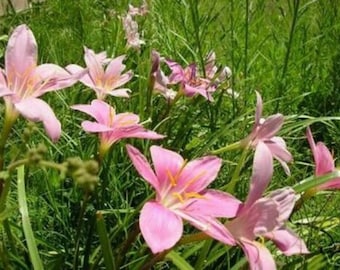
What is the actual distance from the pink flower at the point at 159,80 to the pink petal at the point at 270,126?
0.35 metres

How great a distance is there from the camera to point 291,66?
106 inches

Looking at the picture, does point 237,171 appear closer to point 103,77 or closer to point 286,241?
point 286,241

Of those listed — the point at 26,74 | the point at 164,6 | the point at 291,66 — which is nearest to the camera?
the point at 26,74

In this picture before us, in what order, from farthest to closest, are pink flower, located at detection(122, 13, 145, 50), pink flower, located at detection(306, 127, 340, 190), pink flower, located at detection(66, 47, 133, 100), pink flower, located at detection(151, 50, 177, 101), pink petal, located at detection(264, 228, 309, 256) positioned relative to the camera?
pink flower, located at detection(122, 13, 145, 50) → pink flower, located at detection(151, 50, 177, 101) → pink flower, located at detection(66, 47, 133, 100) → pink flower, located at detection(306, 127, 340, 190) → pink petal, located at detection(264, 228, 309, 256)

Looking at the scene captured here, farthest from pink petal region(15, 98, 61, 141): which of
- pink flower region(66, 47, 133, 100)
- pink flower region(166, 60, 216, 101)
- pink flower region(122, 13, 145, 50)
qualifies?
pink flower region(122, 13, 145, 50)

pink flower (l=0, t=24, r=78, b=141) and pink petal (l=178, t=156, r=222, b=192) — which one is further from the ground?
pink flower (l=0, t=24, r=78, b=141)

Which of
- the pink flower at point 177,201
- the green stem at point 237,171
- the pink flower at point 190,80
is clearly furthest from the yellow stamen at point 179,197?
the pink flower at point 190,80

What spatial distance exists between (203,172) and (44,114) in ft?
0.66

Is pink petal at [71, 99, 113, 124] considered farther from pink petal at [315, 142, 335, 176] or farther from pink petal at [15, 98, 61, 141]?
pink petal at [315, 142, 335, 176]

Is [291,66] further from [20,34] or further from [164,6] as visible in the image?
[20,34]

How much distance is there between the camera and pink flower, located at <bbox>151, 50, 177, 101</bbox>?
56.1 inches

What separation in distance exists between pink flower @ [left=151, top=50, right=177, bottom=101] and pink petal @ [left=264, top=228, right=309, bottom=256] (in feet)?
1.86

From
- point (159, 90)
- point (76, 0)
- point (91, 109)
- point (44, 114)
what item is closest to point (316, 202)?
point (159, 90)

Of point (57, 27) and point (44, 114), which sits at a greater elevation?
point (44, 114)
